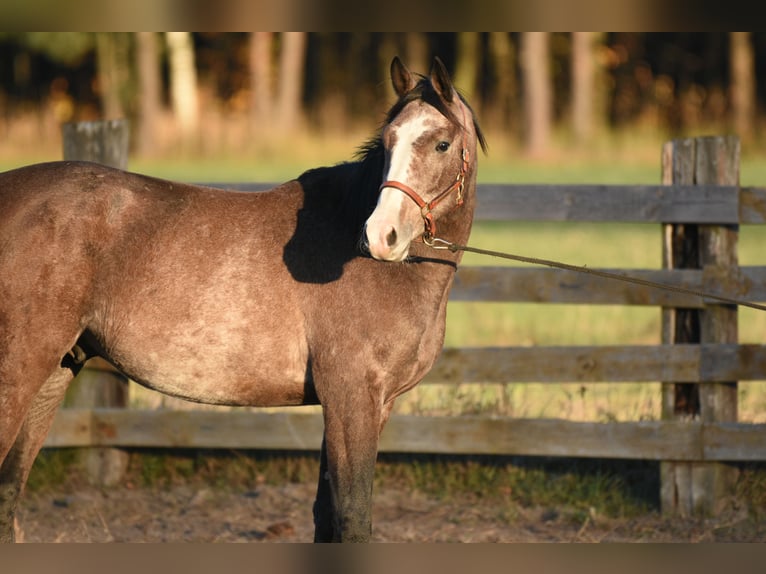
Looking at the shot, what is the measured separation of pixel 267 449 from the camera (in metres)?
6.06

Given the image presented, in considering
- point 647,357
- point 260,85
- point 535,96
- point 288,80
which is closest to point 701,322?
point 647,357

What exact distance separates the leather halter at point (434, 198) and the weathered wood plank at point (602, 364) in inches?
75.0

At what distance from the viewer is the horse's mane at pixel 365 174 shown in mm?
3896

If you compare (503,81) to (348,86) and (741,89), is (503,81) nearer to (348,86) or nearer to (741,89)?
(348,86)

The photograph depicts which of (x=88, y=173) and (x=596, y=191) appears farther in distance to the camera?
(x=596, y=191)

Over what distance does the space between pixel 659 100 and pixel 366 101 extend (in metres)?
9.34

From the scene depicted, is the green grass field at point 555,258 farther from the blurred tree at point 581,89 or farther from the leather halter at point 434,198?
the leather halter at point 434,198

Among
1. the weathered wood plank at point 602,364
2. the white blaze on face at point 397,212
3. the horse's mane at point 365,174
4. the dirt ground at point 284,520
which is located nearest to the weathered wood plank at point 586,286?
the weathered wood plank at point 602,364

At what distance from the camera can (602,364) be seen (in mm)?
5730

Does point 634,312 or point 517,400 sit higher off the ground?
point 634,312

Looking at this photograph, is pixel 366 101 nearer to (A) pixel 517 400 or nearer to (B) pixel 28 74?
(B) pixel 28 74
